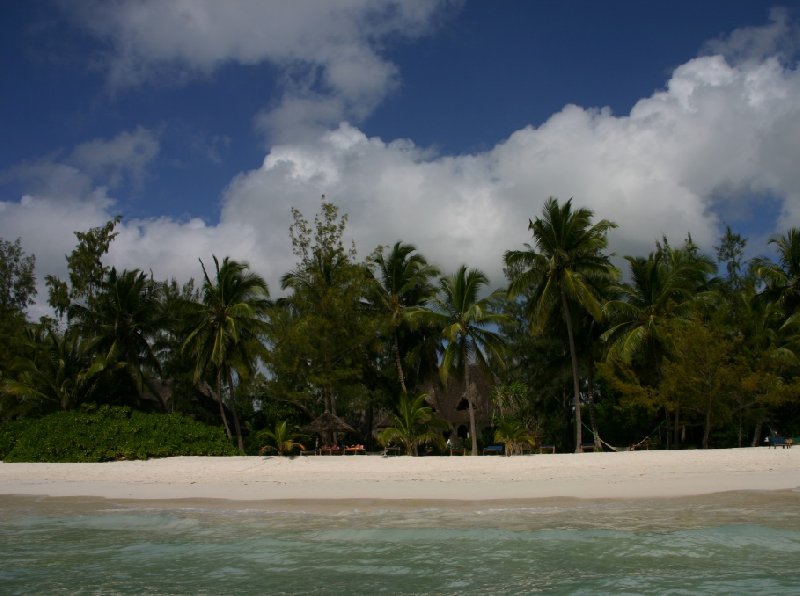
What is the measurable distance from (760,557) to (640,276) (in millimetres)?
17532

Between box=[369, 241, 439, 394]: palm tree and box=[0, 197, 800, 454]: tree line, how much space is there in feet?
0.19

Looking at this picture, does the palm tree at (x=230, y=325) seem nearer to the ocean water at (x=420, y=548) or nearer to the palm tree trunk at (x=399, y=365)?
the palm tree trunk at (x=399, y=365)

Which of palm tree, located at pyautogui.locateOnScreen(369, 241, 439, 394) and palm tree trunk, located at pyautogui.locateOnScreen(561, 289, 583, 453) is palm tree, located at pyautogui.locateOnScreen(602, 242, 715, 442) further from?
palm tree, located at pyautogui.locateOnScreen(369, 241, 439, 394)

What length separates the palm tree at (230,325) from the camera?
2500 centimetres

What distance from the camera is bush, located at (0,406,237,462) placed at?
20.4m

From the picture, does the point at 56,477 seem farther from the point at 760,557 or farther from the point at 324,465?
the point at 760,557

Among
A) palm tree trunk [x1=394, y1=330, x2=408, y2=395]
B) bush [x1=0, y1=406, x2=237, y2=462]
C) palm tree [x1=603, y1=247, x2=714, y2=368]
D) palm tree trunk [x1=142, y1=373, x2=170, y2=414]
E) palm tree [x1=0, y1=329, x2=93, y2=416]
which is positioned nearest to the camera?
bush [x1=0, y1=406, x2=237, y2=462]

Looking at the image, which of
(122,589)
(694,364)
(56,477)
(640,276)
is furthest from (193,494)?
(640,276)

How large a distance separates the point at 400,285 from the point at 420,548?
58.1 feet

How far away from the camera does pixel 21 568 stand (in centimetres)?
821

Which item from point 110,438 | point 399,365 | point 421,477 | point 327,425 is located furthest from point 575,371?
point 110,438

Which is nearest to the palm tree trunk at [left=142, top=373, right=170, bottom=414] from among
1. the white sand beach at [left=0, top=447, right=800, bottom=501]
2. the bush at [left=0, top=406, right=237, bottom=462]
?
the bush at [left=0, top=406, right=237, bottom=462]

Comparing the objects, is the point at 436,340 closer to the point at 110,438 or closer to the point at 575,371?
the point at 575,371

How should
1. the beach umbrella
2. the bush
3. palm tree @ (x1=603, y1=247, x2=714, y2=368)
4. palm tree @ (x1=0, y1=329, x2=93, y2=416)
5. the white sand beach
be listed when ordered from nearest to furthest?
the white sand beach
the bush
the beach umbrella
palm tree @ (x1=603, y1=247, x2=714, y2=368)
palm tree @ (x1=0, y1=329, x2=93, y2=416)
